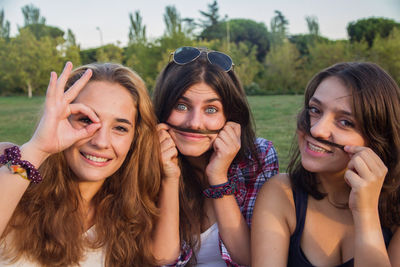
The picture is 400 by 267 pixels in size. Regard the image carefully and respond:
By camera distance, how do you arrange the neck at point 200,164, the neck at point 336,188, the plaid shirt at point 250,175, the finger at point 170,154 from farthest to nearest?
the neck at point 200,164
the plaid shirt at point 250,175
the finger at point 170,154
the neck at point 336,188

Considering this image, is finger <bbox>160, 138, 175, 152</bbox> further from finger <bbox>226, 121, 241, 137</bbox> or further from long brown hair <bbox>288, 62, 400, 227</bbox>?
long brown hair <bbox>288, 62, 400, 227</bbox>

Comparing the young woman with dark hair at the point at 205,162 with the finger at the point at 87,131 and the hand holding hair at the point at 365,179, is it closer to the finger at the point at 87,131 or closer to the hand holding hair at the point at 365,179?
the finger at the point at 87,131

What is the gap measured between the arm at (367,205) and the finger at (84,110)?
5.63 ft

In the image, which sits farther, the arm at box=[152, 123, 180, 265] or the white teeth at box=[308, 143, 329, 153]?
the arm at box=[152, 123, 180, 265]

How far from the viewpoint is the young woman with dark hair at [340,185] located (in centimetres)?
212

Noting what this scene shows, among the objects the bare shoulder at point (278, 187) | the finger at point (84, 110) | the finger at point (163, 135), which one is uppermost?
the finger at point (84, 110)

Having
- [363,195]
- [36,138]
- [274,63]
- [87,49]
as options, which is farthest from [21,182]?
[87,49]

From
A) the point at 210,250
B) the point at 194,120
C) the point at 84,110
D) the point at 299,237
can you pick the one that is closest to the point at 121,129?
the point at 84,110

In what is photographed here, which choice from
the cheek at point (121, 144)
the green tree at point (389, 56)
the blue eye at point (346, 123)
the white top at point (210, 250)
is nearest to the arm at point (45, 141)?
the cheek at point (121, 144)

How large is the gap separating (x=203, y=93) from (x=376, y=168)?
4.54 ft

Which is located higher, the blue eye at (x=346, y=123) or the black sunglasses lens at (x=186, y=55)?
the black sunglasses lens at (x=186, y=55)

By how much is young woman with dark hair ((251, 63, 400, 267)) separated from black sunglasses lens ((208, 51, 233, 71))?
2.50ft

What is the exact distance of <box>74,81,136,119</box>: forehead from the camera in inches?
96.7

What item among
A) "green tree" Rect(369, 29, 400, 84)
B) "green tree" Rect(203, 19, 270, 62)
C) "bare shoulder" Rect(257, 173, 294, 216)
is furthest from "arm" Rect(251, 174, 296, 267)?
"green tree" Rect(203, 19, 270, 62)
